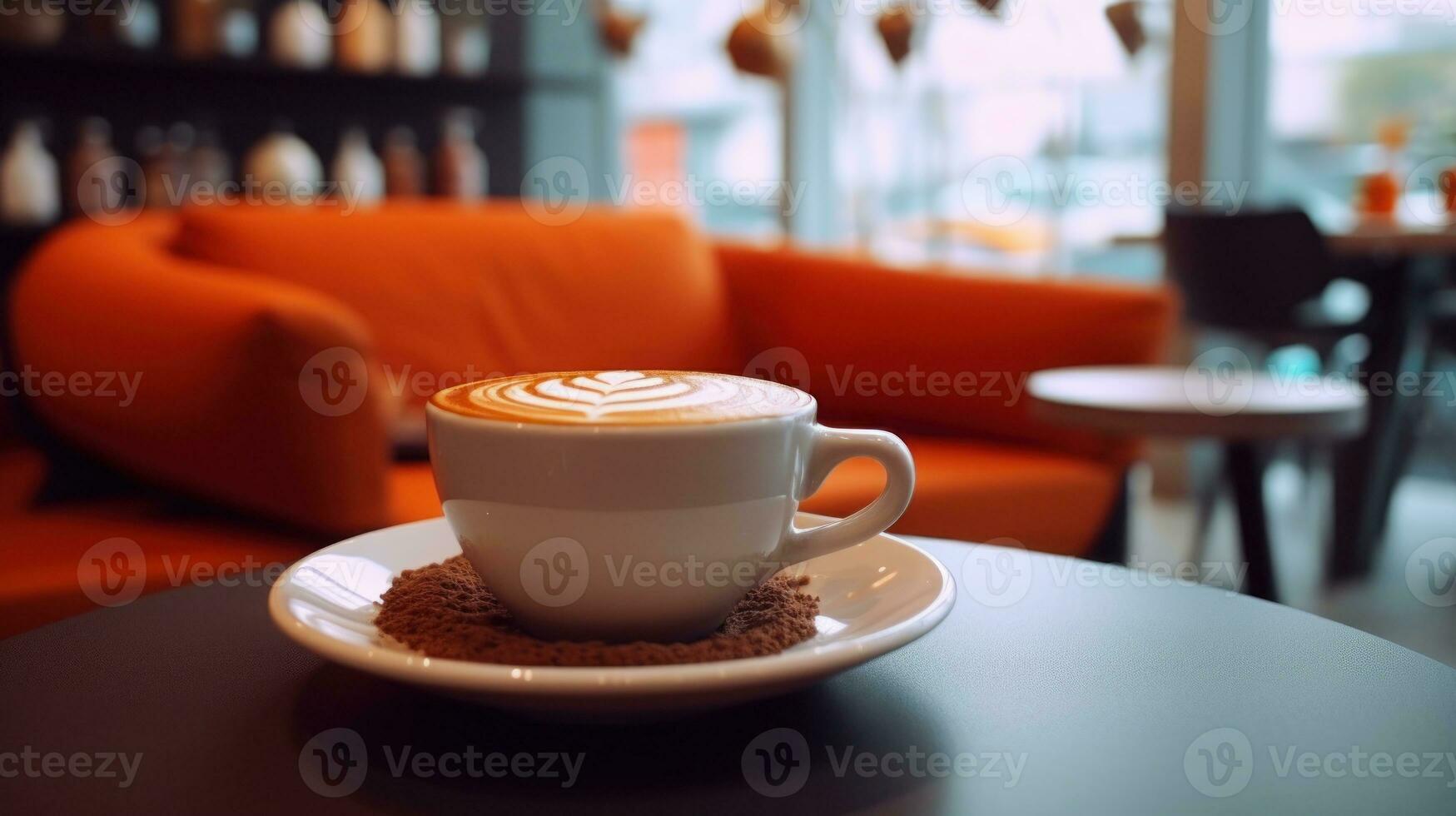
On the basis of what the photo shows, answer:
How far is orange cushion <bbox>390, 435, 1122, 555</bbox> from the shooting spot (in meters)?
1.54

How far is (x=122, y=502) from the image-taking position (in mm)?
1485

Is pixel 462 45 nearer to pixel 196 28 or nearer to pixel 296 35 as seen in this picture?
pixel 296 35

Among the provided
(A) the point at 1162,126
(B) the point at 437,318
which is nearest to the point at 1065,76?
(A) the point at 1162,126
